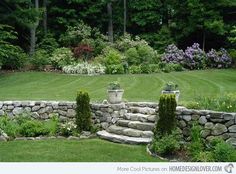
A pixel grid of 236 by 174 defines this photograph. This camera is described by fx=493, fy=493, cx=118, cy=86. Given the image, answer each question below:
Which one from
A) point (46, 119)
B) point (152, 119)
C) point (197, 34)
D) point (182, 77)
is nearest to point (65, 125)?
point (46, 119)

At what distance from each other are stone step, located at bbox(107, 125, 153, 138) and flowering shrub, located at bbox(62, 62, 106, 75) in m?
8.92

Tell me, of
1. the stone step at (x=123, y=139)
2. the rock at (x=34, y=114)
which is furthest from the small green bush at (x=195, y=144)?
the rock at (x=34, y=114)

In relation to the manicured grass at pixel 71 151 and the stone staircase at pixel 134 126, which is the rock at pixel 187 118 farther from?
the manicured grass at pixel 71 151

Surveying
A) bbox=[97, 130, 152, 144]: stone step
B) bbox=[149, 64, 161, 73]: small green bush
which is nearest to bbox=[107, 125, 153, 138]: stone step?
bbox=[97, 130, 152, 144]: stone step

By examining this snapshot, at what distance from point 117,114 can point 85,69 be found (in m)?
9.03

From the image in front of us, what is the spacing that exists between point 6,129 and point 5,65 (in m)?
11.2

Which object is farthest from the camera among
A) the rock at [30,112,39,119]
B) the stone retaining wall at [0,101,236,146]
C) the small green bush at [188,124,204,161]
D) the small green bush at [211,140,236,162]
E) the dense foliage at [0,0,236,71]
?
the dense foliage at [0,0,236,71]

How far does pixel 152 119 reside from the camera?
11516 mm

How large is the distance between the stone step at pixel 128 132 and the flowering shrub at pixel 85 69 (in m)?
8.92

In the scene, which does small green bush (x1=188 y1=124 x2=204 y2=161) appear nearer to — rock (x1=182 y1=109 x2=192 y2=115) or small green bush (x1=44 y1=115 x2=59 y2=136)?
rock (x1=182 y1=109 x2=192 y2=115)

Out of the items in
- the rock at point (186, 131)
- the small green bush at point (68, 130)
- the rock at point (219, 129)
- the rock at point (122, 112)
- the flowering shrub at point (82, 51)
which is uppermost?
the flowering shrub at point (82, 51)

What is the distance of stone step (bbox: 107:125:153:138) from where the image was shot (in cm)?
1105

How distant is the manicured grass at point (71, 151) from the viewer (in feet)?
31.9

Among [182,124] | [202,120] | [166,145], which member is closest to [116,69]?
[182,124]
